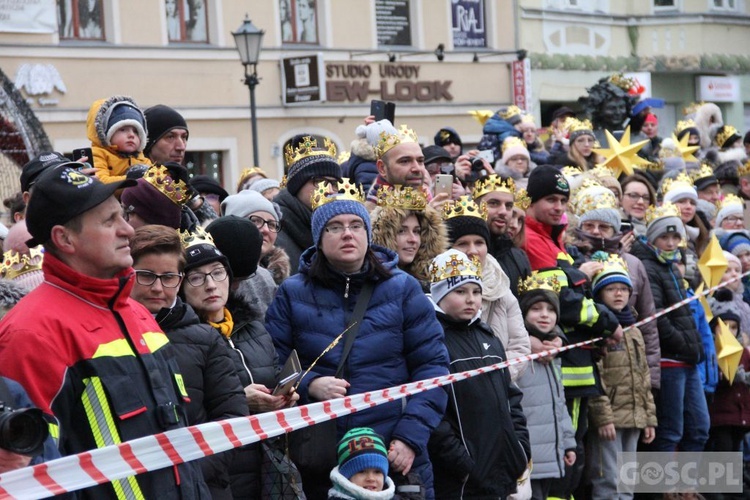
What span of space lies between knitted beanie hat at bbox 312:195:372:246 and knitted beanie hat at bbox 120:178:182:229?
0.74m

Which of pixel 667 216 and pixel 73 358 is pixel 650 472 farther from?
pixel 73 358

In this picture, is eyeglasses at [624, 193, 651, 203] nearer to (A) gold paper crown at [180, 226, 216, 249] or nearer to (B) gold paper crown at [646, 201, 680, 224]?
(B) gold paper crown at [646, 201, 680, 224]

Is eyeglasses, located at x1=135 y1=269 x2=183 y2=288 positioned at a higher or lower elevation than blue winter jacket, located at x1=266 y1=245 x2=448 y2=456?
higher

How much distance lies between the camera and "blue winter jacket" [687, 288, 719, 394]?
11.2m

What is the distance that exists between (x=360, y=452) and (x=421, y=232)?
1904 mm

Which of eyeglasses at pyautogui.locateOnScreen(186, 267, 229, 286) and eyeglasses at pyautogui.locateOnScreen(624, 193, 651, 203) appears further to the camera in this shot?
eyeglasses at pyautogui.locateOnScreen(624, 193, 651, 203)

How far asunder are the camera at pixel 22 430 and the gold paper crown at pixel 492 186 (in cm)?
541

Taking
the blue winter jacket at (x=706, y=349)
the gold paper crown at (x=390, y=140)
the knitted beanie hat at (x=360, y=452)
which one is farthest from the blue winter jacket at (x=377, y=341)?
the blue winter jacket at (x=706, y=349)

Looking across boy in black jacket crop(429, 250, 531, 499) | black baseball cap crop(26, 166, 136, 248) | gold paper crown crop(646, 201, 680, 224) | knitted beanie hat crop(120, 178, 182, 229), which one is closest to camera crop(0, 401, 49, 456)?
black baseball cap crop(26, 166, 136, 248)

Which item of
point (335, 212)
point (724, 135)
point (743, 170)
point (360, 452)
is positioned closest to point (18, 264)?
point (335, 212)

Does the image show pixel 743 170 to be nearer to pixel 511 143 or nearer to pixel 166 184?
pixel 511 143

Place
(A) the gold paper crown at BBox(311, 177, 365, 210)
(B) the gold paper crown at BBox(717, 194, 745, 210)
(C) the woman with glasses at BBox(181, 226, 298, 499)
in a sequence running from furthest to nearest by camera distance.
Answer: (B) the gold paper crown at BBox(717, 194, 745, 210) → (A) the gold paper crown at BBox(311, 177, 365, 210) → (C) the woman with glasses at BBox(181, 226, 298, 499)

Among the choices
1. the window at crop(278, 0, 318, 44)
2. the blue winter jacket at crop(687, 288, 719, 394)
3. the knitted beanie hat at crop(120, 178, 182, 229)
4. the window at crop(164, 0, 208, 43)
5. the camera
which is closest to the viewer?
the camera

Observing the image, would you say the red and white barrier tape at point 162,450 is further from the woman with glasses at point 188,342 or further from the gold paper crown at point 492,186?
the gold paper crown at point 492,186
